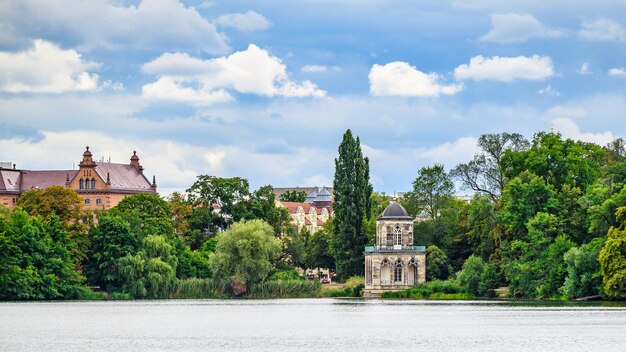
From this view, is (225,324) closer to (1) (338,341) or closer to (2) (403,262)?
(1) (338,341)

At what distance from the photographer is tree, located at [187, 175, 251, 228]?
122062mm

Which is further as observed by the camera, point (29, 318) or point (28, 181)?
point (28, 181)

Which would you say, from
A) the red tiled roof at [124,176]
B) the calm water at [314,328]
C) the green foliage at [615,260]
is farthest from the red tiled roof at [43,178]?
the green foliage at [615,260]

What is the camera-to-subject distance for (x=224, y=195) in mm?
122250

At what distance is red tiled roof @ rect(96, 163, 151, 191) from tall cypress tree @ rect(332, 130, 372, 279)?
4750 cm

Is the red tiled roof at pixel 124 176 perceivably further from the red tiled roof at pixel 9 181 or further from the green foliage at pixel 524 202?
the green foliage at pixel 524 202

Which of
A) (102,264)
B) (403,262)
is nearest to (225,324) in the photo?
(102,264)

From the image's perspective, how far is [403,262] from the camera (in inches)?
4134

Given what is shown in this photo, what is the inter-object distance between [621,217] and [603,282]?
4.15 meters

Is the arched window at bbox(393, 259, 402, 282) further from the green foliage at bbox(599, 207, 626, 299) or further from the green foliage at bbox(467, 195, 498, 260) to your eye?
the green foliage at bbox(599, 207, 626, 299)

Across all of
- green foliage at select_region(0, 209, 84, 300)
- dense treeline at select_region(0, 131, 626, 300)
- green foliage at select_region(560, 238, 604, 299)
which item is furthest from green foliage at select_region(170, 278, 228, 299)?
green foliage at select_region(560, 238, 604, 299)

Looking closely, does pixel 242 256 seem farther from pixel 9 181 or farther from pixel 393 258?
pixel 9 181

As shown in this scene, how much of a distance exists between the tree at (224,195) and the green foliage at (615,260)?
5121 cm

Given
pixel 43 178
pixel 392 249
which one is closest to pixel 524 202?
pixel 392 249
